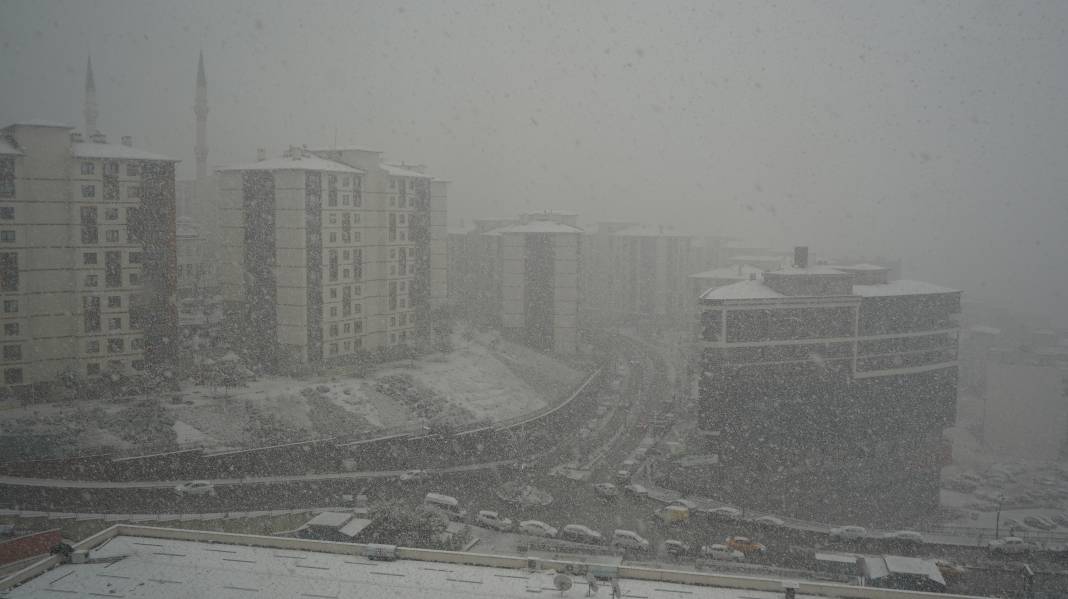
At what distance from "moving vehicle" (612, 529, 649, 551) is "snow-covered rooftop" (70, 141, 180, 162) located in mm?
14221

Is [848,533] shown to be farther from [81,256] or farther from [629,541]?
[81,256]

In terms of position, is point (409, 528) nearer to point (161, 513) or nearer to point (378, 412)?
point (161, 513)

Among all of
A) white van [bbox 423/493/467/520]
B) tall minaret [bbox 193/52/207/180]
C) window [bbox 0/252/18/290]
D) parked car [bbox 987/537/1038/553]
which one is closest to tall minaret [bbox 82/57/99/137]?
tall minaret [bbox 193/52/207/180]

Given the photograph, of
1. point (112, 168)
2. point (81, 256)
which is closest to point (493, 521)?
point (81, 256)

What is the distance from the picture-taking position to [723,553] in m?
13.4

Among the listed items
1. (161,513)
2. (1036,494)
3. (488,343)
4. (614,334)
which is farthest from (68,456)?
(614,334)

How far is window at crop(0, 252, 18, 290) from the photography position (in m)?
16.7

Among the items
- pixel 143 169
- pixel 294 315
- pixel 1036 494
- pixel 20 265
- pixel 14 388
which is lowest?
pixel 1036 494

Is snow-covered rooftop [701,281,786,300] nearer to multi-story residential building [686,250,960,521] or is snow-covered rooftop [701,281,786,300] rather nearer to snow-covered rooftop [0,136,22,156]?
multi-story residential building [686,250,960,521]

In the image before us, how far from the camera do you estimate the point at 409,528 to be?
510 inches

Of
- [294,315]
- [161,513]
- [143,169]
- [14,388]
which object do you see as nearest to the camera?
[161,513]

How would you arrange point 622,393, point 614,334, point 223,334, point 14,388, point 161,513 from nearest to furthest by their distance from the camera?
point 161,513 → point 14,388 → point 223,334 → point 622,393 → point 614,334

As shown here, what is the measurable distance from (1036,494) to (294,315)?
71.6ft

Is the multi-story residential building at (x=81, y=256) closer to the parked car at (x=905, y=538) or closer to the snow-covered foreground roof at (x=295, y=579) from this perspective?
the snow-covered foreground roof at (x=295, y=579)
